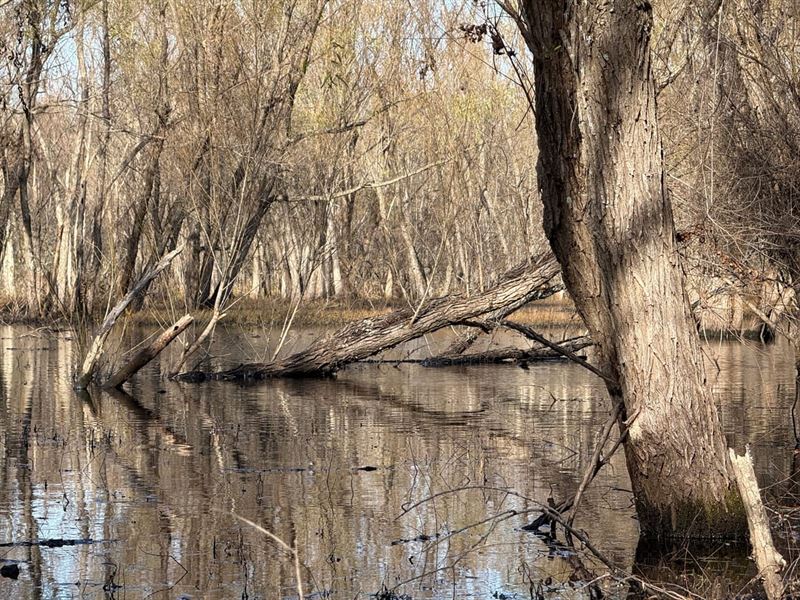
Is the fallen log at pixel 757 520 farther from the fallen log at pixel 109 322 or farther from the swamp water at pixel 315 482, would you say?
the fallen log at pixel 109 322

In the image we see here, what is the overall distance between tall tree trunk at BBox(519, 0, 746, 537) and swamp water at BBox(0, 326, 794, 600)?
0.58m

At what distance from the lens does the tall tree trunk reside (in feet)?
25.0

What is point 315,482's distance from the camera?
1053cm

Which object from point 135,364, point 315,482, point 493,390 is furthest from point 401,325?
point 315,482

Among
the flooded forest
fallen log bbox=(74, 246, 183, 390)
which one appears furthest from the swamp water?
fallen log bbox=(74, 246, 183, 390)

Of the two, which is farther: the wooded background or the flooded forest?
the wooded background

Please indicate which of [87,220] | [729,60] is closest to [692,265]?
[729,60]

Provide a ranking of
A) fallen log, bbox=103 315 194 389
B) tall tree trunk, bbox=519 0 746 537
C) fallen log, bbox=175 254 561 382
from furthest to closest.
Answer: fallen log, bbox=103 315 194 389, fallen log, bbox=175 254 561 382, tall tree trunk, bbox=519 0 746 537

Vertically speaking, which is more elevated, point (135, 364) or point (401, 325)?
point (401, 325)

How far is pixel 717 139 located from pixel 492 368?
35.1ft

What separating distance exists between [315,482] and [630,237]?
406 cm

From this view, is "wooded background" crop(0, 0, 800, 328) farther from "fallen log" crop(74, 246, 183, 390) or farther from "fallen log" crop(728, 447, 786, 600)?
"fallen log" crop(728, 447, 786, 600)

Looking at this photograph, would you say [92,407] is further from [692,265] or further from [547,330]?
[547,330]

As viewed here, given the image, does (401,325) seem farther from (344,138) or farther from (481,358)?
(344,138)
